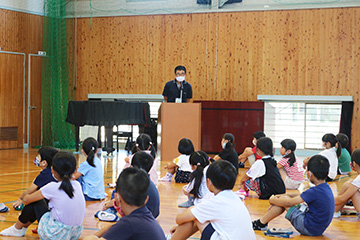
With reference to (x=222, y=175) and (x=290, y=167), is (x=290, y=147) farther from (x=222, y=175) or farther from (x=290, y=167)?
(x=222, y=175)

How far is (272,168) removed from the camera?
5.16 metres

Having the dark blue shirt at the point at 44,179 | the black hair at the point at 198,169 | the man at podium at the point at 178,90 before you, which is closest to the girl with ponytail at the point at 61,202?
the dark blue shirt at the point at 44,179

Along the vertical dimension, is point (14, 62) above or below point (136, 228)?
above

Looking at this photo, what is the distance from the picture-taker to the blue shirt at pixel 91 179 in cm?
520

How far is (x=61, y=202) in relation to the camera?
11.0ft

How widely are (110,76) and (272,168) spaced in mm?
8085

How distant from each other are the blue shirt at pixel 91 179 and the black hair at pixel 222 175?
2.59 meters

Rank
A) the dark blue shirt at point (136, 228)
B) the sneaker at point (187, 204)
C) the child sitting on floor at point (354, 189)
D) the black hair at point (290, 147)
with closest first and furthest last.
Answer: the dark blue shirt at point (136, 228), the child sitting on floor at point (354, 189), the sneaker at point (187, 204), the black hair at point (290, 147)

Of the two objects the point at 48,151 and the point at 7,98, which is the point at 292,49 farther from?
the point at 48,151

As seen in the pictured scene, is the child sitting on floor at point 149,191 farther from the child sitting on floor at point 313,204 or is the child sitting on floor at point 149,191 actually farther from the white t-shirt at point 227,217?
the child sitting on floor at point 313,204

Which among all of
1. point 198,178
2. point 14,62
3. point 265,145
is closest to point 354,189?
point 265,145

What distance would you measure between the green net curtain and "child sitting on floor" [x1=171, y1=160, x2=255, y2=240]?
9539mm

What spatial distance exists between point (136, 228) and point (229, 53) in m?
9.69

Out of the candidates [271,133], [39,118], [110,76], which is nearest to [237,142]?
[271,133]
